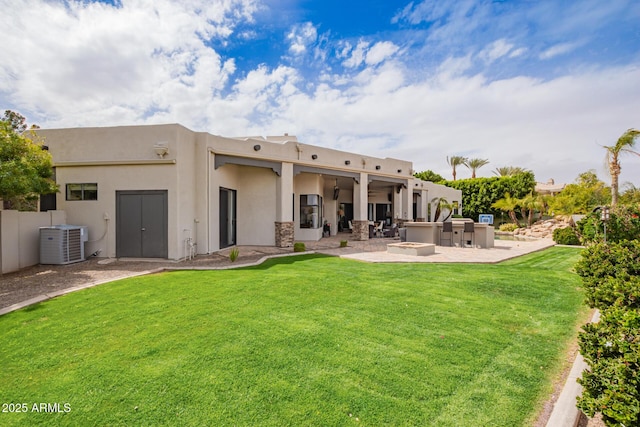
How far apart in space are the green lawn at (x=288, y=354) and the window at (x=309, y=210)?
1056 cm

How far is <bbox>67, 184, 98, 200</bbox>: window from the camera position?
11438 mm

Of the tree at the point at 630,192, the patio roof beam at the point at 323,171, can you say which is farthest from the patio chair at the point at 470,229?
the tree at the point at 630,192

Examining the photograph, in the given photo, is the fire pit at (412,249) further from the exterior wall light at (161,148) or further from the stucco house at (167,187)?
the exterior wall light at (161,148)

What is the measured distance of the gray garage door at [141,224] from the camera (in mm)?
11227

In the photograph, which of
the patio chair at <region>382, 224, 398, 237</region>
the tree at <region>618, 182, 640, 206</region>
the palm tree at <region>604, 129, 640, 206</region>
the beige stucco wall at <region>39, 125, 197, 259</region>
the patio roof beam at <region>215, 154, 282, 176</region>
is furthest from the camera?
the tree at <region>618, 182, 640, 206</region>

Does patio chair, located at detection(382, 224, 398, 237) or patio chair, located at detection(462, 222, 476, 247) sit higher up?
patio chair, located at detection(462, 222, 476, 247)

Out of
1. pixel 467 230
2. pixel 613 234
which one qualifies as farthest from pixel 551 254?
pixel 613 234

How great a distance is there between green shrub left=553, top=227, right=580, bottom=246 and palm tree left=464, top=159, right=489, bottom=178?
24.1m

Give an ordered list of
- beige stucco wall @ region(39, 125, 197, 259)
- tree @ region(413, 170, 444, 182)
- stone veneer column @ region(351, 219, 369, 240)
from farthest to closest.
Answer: tree @ region(413, 170, 444, 182) → stone veneer column @ region(351, 219, 369, 240) → beige stucco wall @ region(39, 125, 197, 259)

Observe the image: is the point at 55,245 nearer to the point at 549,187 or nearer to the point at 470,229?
the point at 470,229

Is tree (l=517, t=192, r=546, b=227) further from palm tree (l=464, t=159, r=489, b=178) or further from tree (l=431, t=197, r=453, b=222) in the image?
palm tree (l=464, t=159, r=489, b=178)

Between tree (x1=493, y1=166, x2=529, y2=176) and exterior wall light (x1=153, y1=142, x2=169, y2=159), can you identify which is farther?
tree (x1=493, y1=166, x2=529, y2=176)

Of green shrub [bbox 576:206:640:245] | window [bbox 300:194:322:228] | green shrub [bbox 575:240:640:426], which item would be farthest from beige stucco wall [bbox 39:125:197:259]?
green shrub [bbox 576:206:640:245]

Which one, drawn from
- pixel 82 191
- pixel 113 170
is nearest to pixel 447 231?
pixel 113 170
